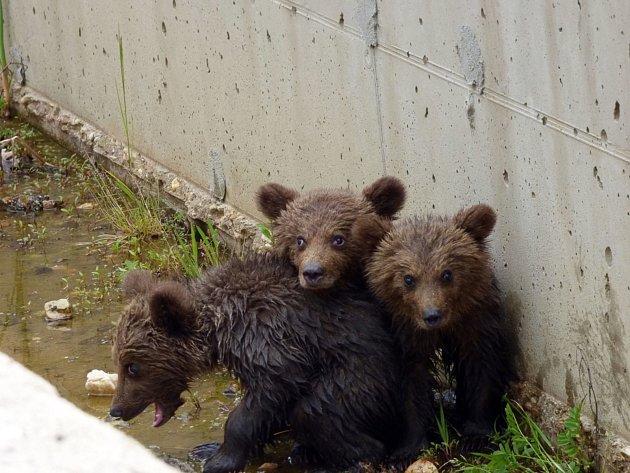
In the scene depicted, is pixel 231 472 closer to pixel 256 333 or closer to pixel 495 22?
pixel 256 333

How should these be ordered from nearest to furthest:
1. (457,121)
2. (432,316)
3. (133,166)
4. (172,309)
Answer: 1. (432,316)
2. (172,309)
3. (457,121)
4. (133,166)

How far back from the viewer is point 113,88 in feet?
30.5

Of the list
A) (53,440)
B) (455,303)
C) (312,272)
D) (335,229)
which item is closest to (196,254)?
(335,229)

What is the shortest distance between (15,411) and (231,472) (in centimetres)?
302

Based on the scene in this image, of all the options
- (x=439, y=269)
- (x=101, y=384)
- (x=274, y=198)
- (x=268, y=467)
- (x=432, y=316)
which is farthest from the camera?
(x=101, y=384)

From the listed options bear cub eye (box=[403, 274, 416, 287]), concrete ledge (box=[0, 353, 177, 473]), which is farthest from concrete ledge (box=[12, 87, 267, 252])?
concrete ledge (box=[0, 353, 177, 473])

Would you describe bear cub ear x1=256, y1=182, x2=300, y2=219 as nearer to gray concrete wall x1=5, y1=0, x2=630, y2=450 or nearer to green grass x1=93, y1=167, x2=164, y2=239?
gray concrete wall x1=5, y1=0, x2=630, y2=450

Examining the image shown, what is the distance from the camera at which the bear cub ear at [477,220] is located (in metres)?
5.14

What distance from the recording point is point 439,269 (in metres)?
5.10

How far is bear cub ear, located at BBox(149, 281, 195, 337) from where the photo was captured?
5.36m

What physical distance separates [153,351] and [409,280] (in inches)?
47.2

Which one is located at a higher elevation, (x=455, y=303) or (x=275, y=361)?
(x=455, y=303)

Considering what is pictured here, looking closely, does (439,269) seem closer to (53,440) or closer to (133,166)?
(53,440)

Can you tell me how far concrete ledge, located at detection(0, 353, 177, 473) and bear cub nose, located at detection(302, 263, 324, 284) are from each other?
2.82m
